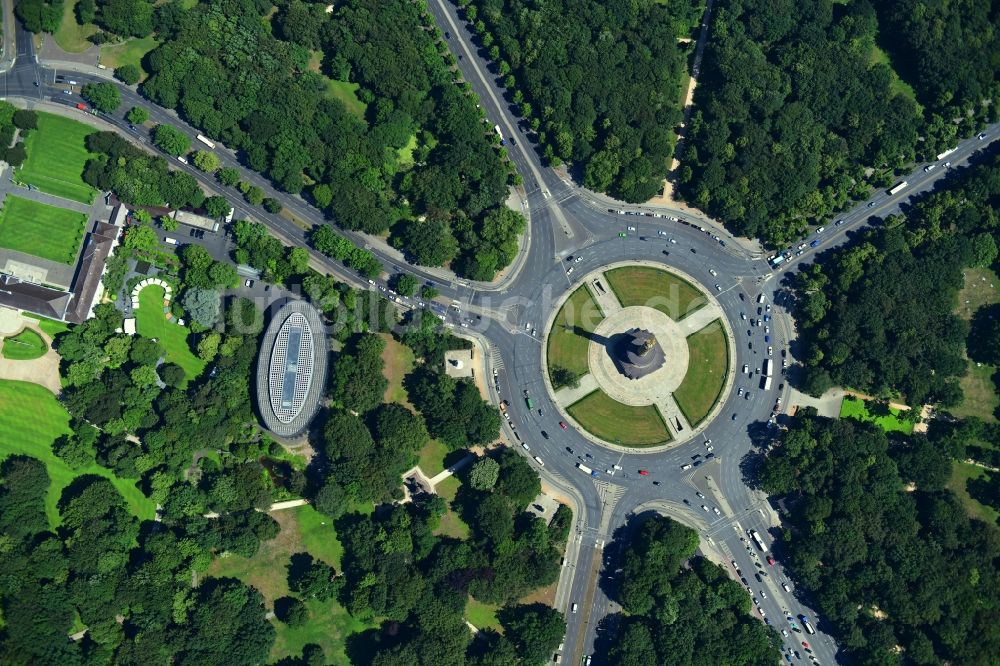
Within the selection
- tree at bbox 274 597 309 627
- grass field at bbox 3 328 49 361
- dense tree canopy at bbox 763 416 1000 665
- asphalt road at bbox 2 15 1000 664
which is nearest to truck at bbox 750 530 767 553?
asphalt road at bbox 2 15 1000 664

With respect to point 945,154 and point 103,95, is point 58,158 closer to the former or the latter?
point 103,95

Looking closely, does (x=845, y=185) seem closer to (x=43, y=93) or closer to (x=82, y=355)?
(x=82, y=355)

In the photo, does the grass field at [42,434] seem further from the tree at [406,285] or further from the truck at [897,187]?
the truck at [897,187]

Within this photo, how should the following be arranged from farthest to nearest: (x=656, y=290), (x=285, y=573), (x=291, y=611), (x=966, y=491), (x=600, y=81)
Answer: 1. (x=656, y=290)
2. (x=600, y=81)
3. (x=966, y=491)
4. (x=285, y=573)
5. (x=291, y=611)

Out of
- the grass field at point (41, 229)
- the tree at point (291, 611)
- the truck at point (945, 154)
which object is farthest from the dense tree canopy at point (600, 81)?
the tree at point (291, 611)

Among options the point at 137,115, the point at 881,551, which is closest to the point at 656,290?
the point at 881,551

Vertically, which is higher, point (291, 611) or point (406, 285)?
point (406, 285)

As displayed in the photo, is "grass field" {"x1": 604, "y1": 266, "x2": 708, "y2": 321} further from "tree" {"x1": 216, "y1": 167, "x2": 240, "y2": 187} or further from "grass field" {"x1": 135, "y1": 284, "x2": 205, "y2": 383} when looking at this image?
"grass field" {"x1": 135, "y1": 284, "x2": 205, "y2": 383}
